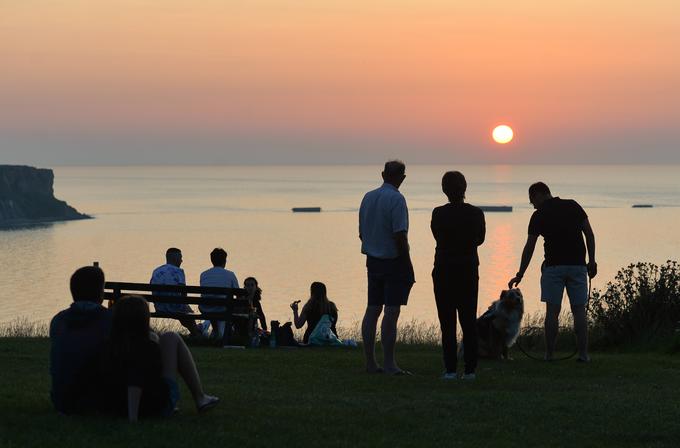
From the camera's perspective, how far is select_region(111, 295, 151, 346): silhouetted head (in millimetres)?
7945

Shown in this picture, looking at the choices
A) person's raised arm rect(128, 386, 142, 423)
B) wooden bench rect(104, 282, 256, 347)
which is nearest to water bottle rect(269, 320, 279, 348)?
wooden bench rect(104, 282, 256, 347)

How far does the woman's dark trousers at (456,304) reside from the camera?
11141mm

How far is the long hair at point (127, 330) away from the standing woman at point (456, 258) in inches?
153

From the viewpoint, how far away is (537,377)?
11.6 m

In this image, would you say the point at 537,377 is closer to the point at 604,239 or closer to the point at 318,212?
the point at 604,239

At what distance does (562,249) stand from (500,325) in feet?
3.73

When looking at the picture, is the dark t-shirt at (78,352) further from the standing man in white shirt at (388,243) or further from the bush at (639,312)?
the bush at (639,312)

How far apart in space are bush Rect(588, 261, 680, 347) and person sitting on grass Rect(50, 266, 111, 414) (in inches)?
380

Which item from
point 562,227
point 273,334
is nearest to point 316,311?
point 273,334

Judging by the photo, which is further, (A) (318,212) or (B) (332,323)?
(A) (318,212)

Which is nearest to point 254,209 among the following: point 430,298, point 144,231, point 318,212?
point 318,212

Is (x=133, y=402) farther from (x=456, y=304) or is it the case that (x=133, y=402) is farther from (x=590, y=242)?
(x=590, y=242)

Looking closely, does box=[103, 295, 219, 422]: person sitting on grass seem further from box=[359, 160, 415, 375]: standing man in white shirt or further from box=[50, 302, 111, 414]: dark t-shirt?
box=[359, 160, 415, 375]: standing man in white shirt

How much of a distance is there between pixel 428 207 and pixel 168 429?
16888 cm
